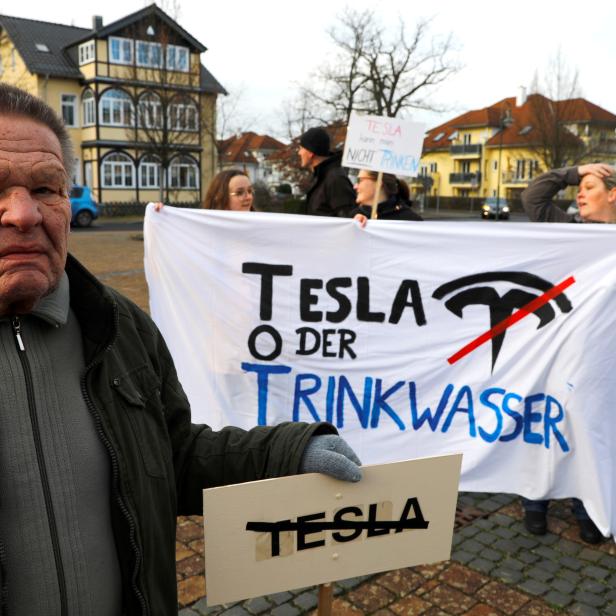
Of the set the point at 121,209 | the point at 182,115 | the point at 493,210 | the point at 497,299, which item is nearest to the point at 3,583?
the point at 497,299

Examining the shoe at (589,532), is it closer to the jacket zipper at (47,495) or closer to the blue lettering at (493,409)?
the blue lettering at (493,409)

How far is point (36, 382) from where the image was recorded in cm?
137

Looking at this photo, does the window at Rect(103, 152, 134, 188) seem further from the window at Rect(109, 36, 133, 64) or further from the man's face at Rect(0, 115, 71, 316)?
the man's face at Rect(0, 115, 71, 316)

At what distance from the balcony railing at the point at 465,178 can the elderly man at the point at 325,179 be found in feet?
223

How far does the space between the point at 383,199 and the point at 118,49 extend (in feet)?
134

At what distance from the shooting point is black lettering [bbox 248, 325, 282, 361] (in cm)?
409

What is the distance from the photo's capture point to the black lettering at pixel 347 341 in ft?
13.2

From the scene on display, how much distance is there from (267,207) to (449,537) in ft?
93.6

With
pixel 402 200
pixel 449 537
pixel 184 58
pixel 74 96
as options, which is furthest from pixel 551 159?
pixel 449 537

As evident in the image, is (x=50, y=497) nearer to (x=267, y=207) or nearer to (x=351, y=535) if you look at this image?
(x=351, y=535)

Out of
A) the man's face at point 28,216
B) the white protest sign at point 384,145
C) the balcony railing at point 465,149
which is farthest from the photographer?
the balcony railing at point 465,149

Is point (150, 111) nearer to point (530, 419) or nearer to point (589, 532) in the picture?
point (530, 419)

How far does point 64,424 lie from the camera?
4.59 ft

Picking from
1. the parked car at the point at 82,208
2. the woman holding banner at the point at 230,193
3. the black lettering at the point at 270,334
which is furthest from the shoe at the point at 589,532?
the parked car at the point at 82,208
